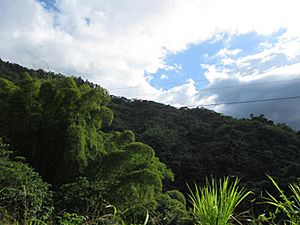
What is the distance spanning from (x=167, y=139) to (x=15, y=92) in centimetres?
1816

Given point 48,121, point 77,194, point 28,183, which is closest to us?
point 28,183

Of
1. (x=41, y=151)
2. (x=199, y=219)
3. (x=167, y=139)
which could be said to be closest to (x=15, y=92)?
(x=41, y=151)

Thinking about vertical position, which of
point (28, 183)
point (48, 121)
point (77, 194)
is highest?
point (48, 121)

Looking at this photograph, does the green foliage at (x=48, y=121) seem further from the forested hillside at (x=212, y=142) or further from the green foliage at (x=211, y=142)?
the forested hillside at (x=212, y=142)

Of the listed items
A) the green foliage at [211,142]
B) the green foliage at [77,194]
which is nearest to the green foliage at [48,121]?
the green foliage at [77,194]

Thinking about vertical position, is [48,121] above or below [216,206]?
above

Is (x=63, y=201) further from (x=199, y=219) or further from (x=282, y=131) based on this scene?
(x=282, y=131)

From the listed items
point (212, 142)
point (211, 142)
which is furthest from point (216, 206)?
point (211, 142)

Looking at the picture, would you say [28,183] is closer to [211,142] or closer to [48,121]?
[48,121]

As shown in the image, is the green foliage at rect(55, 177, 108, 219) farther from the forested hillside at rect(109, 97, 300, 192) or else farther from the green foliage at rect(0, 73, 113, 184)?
the forested hillside at rect(109, 97, 300, 192)

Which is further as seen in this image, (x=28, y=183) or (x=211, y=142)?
(x=211, y=142)

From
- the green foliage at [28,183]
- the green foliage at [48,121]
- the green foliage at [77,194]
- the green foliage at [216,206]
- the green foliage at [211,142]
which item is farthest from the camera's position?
the green foliage at [211,142]

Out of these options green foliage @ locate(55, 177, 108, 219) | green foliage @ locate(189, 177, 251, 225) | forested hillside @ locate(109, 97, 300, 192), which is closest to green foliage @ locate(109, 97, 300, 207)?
forested hillside @ locate(109, 97, 300, 192)

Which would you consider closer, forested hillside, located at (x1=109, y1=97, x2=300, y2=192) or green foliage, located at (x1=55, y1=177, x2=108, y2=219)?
green foliage, located at (x1=55, y1=177, x2=108, y2=219)
